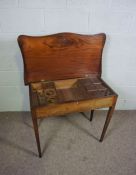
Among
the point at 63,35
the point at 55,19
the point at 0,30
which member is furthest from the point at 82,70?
the point at 0,30

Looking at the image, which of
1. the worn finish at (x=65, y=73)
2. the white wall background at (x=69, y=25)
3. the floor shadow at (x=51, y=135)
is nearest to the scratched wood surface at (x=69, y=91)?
the worn finish at (x=65, y=73)

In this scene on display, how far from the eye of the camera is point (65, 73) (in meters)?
1.49

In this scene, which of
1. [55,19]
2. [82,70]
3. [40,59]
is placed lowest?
[82,70]

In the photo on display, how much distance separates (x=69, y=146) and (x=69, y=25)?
3.48 ft

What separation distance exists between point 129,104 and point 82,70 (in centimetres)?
80

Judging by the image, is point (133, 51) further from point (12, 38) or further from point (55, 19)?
point (12, 38)

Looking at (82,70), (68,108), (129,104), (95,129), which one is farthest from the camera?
(129,104)

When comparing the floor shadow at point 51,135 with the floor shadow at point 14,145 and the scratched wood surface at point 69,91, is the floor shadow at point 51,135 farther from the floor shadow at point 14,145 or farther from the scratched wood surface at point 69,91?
the scratched wood surface at point 69,91

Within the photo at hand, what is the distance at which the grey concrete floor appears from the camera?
130 centimetres

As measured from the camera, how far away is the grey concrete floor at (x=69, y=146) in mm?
1300

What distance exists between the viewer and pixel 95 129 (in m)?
1.68

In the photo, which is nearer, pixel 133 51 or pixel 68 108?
pixel 68 108

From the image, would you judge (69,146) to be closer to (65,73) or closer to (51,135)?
(51,135)

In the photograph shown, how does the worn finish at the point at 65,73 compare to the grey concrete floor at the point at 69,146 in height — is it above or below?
above
